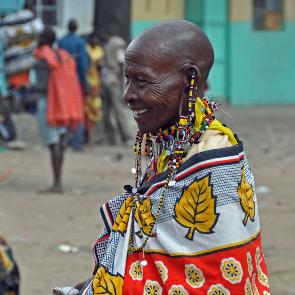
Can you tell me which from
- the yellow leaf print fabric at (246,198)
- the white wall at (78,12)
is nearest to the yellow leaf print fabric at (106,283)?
the yellow leaf print fabric at (246,198)

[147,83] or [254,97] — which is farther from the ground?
[147,83]

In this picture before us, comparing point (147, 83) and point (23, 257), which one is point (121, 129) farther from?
point (147, 83)

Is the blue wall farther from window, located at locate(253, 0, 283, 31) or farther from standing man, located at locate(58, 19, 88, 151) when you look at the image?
standing man, located at locate(58, 19, 88, 151)

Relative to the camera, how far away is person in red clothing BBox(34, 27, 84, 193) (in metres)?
11.2

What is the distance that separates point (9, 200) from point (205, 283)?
25.8ft

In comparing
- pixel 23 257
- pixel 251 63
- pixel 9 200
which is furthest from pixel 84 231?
pixel 251 63

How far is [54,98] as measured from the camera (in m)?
11.3

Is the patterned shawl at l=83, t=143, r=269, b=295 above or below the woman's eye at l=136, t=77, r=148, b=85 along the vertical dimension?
below

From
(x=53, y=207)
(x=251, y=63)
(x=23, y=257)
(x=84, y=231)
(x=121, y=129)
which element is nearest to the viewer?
(x=23, y=257)

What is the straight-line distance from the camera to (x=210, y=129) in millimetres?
3344

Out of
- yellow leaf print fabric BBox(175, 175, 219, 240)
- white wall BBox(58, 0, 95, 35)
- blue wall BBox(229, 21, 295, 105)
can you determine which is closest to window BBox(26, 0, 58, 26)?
white wall BBox(58, 0, 95, 35)

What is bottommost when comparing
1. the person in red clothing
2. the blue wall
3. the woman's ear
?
the blue wall

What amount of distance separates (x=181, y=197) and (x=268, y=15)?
2003 cm

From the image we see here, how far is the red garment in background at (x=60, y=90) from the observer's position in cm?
1116
